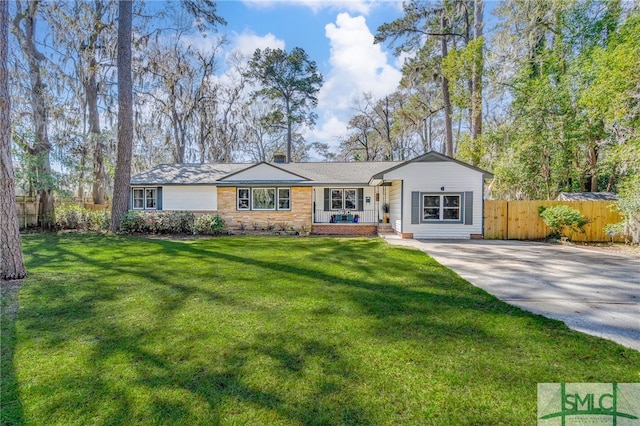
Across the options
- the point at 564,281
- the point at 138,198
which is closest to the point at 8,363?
the point at 564,281

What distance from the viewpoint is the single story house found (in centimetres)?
1202

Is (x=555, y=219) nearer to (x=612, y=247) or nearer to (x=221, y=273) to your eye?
(x=612, y=247)

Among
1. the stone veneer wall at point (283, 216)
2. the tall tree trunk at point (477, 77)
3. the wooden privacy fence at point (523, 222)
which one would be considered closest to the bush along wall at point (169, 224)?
the stone veneer wall at point (283, 216)

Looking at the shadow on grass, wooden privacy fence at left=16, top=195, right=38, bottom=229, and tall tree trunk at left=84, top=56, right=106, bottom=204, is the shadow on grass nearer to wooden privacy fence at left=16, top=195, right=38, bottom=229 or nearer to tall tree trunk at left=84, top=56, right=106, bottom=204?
wooden privacy fence at left=16, top=195, right=38, bottom=229

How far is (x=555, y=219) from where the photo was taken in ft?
35.6

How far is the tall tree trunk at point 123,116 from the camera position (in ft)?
38.5

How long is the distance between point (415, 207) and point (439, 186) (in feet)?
4.13

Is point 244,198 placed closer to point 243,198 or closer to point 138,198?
point 243,198

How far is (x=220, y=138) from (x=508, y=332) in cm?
2649

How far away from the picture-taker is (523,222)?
39.3 ft

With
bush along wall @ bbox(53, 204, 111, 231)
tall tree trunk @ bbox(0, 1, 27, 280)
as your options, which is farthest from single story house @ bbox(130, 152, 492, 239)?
tall tree trunk @ bbox(0, 1, 27, 280)

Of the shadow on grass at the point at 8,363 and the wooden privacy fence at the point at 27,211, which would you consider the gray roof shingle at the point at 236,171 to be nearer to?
the wooden privacy fence at the point at 27,211

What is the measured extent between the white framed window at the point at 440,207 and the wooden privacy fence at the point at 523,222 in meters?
1.27

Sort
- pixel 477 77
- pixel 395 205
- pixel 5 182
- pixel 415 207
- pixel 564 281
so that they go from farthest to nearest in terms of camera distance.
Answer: pixel 477 77
pixel 395 205
pixel 415 207
pixel 564 281
pixel 5 182
